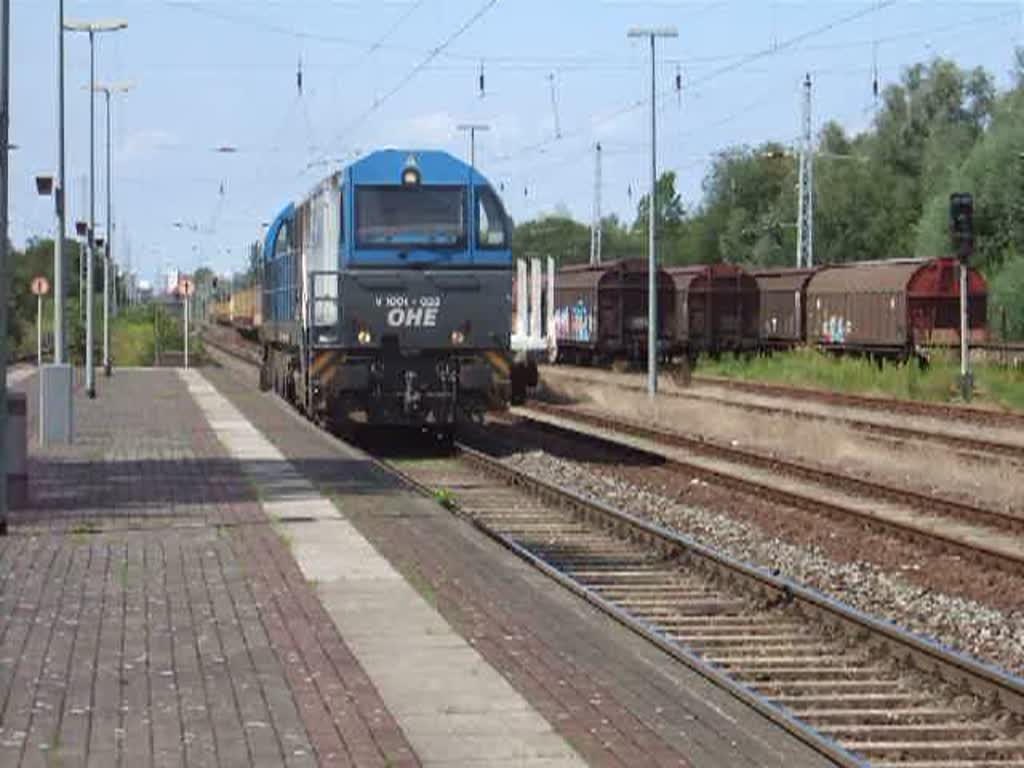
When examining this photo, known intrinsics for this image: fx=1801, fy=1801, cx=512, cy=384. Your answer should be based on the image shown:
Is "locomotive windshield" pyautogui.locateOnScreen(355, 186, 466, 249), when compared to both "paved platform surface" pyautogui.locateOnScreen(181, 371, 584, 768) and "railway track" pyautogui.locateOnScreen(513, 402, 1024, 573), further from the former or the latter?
"paved platform surface" pyautogui.locateOnScreen(181, 371, 584, 768)

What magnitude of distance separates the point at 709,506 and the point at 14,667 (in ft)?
36.1

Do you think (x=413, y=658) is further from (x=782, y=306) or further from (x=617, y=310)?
(x=782, y=306)

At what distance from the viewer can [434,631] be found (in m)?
10.2

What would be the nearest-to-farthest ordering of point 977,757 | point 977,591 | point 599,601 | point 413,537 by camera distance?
1. point 977,757
2. point 599,601
3. point 977,591
4. point 413,537

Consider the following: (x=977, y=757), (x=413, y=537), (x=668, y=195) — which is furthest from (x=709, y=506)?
(x=668, y=195)

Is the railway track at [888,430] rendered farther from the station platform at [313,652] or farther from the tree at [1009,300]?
the tree at [1009,300]

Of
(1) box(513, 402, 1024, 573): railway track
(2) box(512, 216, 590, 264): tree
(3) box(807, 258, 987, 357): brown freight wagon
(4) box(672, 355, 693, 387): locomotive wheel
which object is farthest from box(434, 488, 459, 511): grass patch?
(2) box(512, 216, 590, 264): tree

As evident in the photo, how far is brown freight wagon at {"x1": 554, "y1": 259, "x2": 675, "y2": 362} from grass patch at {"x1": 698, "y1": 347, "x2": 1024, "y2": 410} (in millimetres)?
2220

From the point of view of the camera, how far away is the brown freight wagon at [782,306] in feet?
159

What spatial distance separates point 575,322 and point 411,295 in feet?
95.5

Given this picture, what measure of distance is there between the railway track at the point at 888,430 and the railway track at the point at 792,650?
317 inches

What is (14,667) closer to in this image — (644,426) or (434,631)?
(434,631)

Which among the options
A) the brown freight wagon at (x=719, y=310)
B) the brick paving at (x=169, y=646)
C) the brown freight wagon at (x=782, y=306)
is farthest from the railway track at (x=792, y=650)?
the brown freight wagon at (x=719, y=310)

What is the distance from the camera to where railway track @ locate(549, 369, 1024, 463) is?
23.2m
